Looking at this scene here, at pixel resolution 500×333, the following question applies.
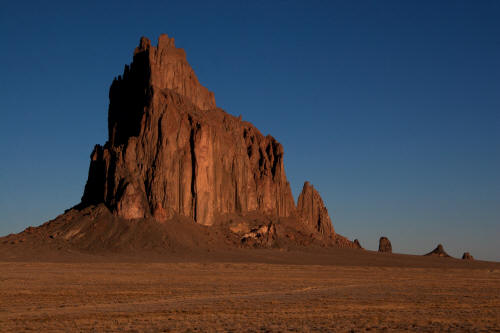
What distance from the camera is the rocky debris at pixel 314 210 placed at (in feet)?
499

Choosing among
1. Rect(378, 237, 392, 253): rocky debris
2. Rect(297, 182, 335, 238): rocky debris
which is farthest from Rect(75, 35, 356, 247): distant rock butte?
Rect(378, 237, 392, 253): rocky debris

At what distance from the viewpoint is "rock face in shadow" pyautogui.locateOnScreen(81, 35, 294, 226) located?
342ft

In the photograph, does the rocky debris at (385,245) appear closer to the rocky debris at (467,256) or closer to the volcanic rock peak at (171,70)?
the rocky debris at (467,256)

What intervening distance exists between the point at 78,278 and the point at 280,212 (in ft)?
280

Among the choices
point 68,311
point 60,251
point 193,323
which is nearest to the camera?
point 193,323

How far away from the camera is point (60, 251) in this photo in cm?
9112

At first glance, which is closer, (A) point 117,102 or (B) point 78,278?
(B) point 78,278

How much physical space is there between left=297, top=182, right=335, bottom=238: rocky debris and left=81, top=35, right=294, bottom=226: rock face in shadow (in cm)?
2133

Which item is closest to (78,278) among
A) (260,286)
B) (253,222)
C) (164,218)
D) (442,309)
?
(260,286)

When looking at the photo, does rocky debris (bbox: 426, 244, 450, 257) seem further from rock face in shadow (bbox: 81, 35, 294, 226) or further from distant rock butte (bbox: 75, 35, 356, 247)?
rock face in shadow (bbox: 81, 35, 294, 226)

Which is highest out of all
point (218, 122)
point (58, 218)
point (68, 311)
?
point (218, 122)

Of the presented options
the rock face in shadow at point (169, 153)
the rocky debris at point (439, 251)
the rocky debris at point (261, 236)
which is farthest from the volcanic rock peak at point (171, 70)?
the rocky debris at point (439, 251)

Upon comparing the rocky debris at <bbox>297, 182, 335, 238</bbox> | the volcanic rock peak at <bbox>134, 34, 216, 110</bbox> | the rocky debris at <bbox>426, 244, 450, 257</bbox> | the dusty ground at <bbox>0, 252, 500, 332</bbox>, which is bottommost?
the dusty ground at <bbox>0, 252, 500, 332</bbox>

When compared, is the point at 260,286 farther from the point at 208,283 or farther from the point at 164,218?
the point at 164,218
